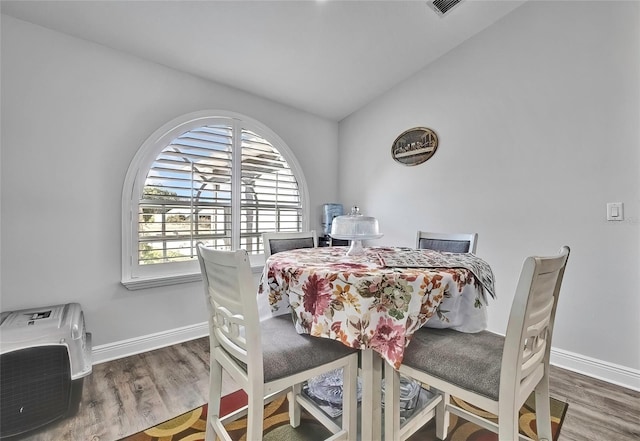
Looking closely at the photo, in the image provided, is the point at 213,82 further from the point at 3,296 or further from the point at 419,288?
the point at 419,288

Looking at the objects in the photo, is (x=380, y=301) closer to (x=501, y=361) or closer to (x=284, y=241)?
(x=501, y=361)

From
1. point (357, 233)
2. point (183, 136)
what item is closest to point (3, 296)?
point (183, 136)

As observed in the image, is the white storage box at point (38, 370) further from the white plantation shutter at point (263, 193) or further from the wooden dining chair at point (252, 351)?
the white plantation shutter at point (263, 193)

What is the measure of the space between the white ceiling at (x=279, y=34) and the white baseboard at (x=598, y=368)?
2.69 metres

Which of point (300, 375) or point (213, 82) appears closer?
point (300, 375)

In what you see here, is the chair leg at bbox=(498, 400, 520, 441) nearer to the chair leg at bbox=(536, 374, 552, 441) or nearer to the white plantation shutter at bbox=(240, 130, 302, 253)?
the chair leg at bbox=(536, 374, 552, 441)

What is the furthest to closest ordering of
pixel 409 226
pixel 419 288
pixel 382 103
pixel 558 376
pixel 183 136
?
pixel 382 103
pixel 409 226
pixel 183 136
pixel 558 376
pixel 419 288

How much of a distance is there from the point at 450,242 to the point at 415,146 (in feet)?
4.14

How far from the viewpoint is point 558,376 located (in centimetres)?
204

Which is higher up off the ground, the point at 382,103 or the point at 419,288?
the point at 382,103

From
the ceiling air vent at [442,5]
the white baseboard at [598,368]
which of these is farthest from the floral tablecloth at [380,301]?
the ceiling air vent at [442,5]

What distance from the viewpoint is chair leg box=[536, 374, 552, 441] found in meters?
1.27

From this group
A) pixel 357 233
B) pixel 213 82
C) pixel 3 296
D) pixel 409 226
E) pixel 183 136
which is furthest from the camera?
pixel 409 226

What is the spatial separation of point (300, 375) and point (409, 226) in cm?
223
